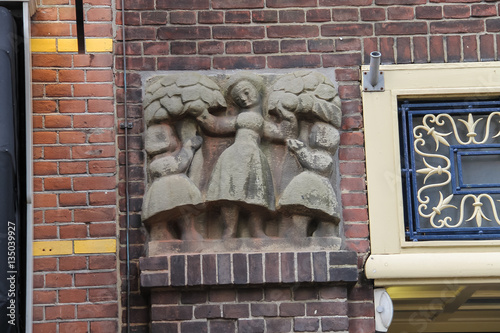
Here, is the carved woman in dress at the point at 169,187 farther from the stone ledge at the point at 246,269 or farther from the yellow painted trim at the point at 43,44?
the yellow painted trim at the point at 43,44

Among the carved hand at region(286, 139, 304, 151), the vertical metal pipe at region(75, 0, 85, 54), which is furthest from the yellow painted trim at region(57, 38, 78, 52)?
the carved hand at region(286, 139, 304, 151)

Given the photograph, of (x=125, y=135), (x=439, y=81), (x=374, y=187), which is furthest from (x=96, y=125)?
(x=439, y=81)

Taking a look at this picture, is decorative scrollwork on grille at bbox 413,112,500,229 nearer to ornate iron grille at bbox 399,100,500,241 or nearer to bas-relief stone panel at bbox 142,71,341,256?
ornate iron grille at bbox 399,100,500,241

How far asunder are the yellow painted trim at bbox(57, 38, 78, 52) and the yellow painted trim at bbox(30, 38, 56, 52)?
3 centimetres

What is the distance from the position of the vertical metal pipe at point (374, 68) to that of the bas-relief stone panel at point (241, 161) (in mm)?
247

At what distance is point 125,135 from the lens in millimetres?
5859

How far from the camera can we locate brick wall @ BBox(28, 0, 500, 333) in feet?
18.3

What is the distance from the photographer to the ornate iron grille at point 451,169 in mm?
5820

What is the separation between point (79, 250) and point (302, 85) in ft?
5.23

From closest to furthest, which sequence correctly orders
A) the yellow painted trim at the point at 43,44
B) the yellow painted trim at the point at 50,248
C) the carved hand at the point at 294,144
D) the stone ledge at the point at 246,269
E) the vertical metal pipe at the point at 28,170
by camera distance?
1. the vertical metal pipe at the point at 28,170
2. the stone ledge at the point at 246,269
3. the yellow painted trim at the point at 50,248
4. the carved hand at the point at 294,144
5. the yellow painted trim at the point at 43,44

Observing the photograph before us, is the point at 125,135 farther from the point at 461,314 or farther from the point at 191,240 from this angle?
the point at 461,314

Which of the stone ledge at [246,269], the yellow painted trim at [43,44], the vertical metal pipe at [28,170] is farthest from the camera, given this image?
the yellow painted trim at [43,44]

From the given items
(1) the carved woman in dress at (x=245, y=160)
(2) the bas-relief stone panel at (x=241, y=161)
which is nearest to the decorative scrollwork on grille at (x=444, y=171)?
(2) the bas-relief stone panel at (x=241, y=161)

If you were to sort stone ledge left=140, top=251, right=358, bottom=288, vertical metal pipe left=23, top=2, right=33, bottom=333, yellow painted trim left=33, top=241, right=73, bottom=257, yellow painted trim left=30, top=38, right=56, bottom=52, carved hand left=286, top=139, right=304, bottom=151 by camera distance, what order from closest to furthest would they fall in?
vertical metal pipe left=23, top=2, right=33, bottom=333, stone ledge left=140, top=251, right=358, bottom=288, yellow painted trim left=33, top=241, right=73, bottom=257, carved hand left=286, top=139, right=304, bottom=151, yellow painted trim left=30, top=38, right=56, bottom=52
